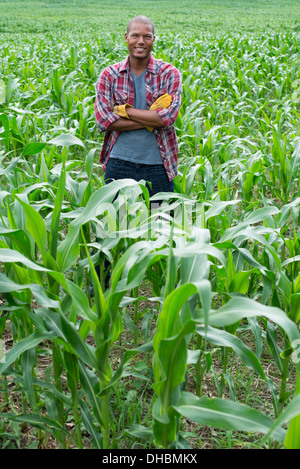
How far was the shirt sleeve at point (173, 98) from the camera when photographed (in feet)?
9.05

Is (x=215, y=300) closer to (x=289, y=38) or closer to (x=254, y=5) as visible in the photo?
(x=289, y=38)

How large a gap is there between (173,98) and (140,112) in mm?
226

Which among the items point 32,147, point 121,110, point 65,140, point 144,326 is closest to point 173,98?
point 121,110

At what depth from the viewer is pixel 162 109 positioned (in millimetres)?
2768

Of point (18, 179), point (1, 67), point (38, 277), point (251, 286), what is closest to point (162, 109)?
point (18, 179)

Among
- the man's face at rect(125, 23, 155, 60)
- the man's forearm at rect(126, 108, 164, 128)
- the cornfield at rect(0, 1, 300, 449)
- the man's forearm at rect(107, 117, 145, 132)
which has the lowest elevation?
the cornfield at rect(0, 1, 300, 449)

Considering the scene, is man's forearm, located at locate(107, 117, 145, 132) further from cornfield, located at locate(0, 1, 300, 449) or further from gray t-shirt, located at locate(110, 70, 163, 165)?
cornfield, located at locate(0, 1, 300, 449)

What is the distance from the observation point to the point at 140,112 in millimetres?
2762

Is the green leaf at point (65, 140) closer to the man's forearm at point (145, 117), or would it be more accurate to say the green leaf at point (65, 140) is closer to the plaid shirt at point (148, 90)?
the plaid shirt at point (148, 90)

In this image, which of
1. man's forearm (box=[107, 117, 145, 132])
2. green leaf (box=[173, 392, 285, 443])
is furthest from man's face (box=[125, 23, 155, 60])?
green leaf (box=[173, 392, 285, 443])

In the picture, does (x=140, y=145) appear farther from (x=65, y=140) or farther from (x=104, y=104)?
(x=65, y=140)

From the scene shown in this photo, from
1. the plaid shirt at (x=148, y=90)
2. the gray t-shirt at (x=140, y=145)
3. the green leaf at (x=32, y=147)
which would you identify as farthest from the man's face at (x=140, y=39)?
the green leaf at (x=32, y=147)

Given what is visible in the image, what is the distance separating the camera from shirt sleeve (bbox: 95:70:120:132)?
280cm
